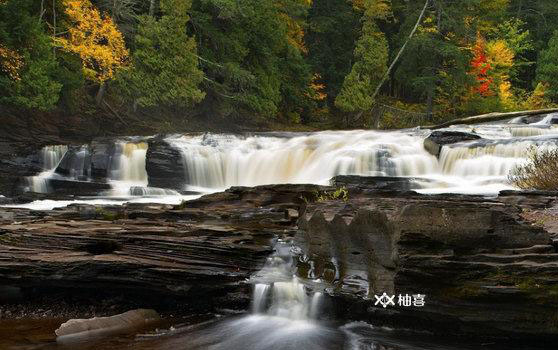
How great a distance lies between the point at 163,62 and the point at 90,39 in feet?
15.8

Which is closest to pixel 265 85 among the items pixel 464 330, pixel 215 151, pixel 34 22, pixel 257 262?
pixel 215 151

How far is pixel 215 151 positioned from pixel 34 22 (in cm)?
→ 909

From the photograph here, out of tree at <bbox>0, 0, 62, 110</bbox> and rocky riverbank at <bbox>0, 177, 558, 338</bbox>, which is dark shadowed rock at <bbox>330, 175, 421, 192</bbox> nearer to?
rocky riverbank at <bbox>0, 177, 558, 338</bbox>

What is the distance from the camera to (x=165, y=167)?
60.6 feet

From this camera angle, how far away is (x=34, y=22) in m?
18.4

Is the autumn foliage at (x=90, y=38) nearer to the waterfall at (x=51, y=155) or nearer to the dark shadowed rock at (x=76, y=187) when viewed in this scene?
the waterfall at (x=51, y=155)

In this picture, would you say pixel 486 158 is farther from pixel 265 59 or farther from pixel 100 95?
pixel 100 95

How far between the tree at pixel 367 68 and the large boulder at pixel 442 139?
54.2ft

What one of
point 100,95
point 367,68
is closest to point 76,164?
point 100,95

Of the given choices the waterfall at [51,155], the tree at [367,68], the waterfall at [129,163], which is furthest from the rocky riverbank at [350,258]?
the tree at [367,68]

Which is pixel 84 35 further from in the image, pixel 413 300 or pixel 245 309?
pixel 413 300

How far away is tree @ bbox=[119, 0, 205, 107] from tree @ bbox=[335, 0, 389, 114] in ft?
41.4

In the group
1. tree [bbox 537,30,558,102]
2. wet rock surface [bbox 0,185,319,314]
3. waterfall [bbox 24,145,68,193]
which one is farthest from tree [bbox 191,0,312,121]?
wet rock surface [bbox 0,185,319,314]

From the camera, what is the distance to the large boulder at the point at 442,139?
663 inches
